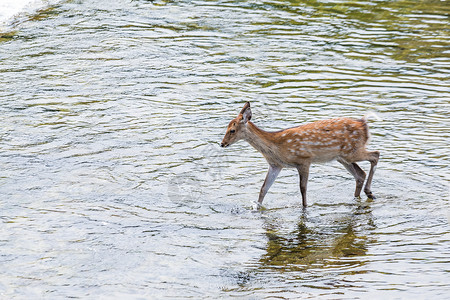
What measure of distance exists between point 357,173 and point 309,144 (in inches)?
28.7

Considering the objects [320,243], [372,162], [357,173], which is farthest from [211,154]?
[320,243]

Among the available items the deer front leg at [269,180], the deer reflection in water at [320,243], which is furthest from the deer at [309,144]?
the deer reflection in water at [320,243]

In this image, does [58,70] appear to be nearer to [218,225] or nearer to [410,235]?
[218,225]

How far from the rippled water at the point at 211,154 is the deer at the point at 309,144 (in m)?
0.32

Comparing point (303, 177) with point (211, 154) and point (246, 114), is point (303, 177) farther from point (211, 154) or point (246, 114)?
point (211, 154)

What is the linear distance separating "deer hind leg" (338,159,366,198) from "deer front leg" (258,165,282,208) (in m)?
0.80

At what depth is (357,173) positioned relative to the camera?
9688 millimetres

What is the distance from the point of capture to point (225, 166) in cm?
1030

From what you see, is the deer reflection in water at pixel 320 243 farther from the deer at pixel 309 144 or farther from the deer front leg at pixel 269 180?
the deer at pixel 309 144

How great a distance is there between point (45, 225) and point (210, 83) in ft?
18.4

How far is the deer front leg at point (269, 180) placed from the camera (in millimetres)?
9242

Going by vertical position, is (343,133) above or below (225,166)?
above

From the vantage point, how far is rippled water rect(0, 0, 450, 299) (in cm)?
741

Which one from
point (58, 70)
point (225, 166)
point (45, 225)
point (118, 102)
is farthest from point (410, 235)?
point (58, 70)
